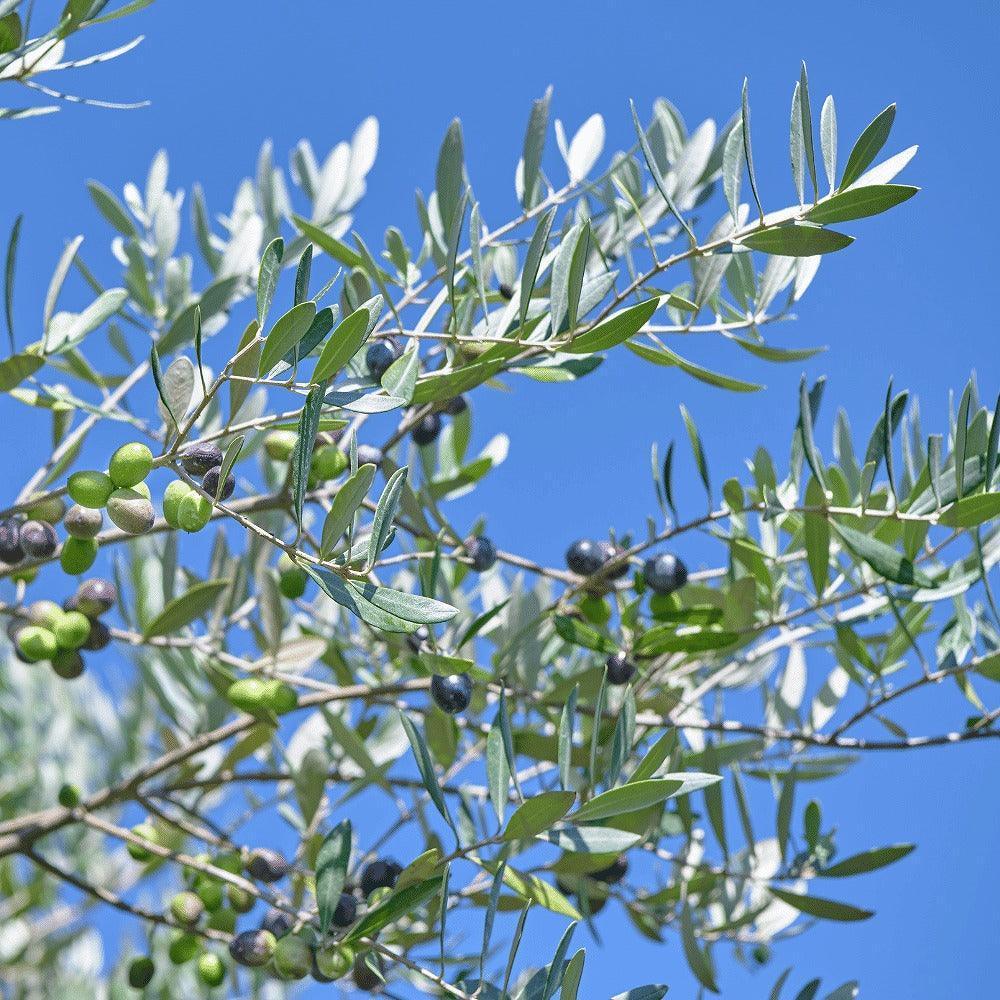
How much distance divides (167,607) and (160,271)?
0.70 meters

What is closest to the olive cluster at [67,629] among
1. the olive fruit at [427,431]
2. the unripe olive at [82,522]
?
the unripe olive at [82,522]

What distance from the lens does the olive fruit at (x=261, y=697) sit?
5.50ft

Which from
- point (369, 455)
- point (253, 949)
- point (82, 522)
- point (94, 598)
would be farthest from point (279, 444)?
point (253, 949)

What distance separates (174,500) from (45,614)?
70 cm

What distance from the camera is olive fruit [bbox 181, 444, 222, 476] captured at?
118 cm

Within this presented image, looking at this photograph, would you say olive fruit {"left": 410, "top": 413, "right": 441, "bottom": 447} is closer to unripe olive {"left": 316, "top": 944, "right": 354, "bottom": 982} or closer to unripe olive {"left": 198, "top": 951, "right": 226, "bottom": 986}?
unripe olive {"left": 316, "top": 944, "right": 354, "bottom": 982}

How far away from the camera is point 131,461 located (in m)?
1.17

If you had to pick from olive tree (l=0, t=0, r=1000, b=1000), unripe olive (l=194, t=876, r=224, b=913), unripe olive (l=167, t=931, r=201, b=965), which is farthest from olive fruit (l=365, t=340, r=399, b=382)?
unripe olive (l=167, t=931, r=201, b=965)

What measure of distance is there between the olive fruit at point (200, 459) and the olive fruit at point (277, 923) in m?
0.74

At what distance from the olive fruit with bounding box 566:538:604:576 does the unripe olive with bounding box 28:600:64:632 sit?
2.59 feet

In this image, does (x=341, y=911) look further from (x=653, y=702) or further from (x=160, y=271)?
(x=160, y=271)

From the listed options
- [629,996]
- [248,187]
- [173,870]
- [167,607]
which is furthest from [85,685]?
[629,996]

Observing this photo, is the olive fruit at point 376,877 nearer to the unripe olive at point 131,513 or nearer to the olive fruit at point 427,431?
the olive fruit at point 427,431

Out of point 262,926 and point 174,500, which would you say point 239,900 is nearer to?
point 262,926
